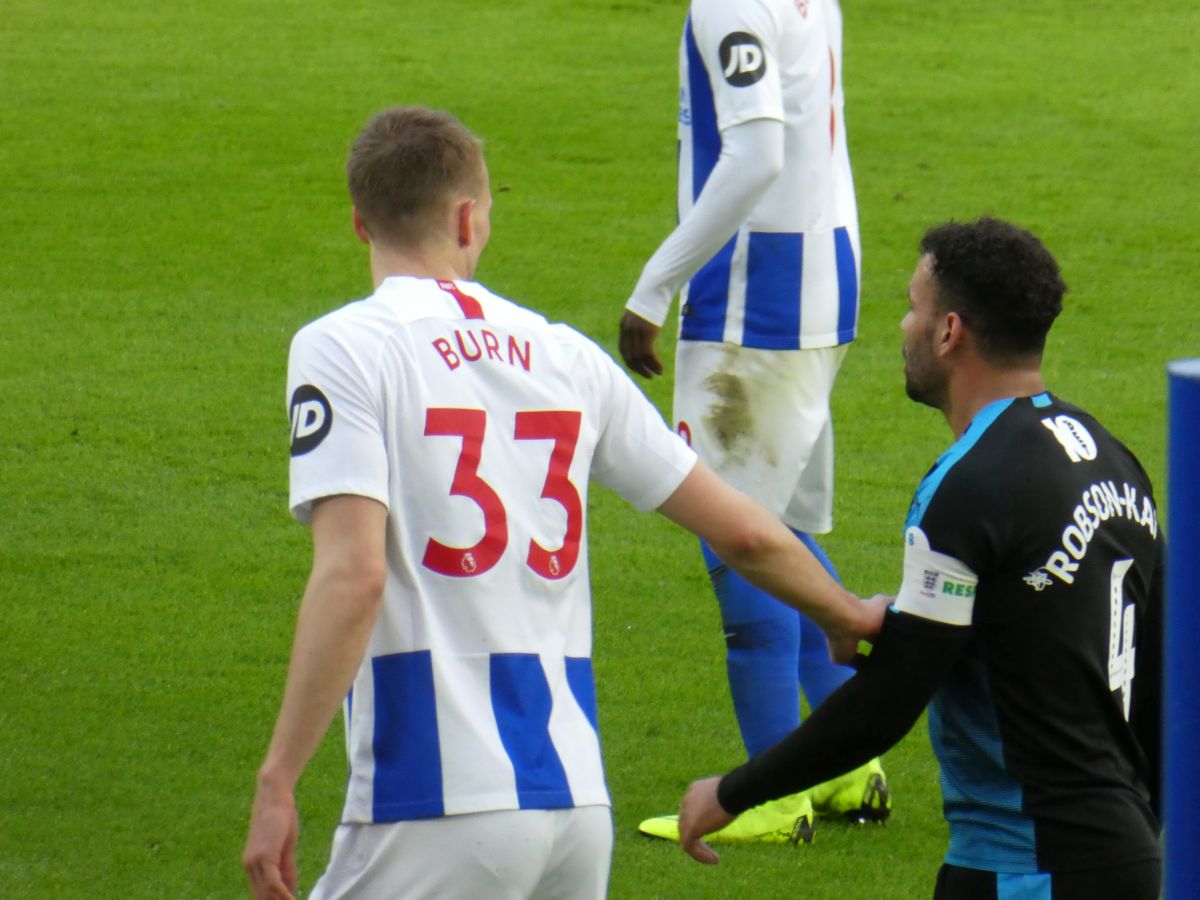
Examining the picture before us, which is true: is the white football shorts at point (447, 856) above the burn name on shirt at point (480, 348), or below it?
below

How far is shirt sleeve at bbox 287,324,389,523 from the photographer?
2.46m

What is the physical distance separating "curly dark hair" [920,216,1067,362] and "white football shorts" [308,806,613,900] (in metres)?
0.94

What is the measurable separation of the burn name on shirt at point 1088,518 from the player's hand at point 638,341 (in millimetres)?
1789

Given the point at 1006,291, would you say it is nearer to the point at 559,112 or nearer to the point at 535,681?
the point at 535,681

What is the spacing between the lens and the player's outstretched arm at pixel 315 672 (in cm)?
239

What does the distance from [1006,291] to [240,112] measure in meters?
10.9

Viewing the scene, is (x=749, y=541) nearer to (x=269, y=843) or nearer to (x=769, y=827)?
(x=269, y=843)

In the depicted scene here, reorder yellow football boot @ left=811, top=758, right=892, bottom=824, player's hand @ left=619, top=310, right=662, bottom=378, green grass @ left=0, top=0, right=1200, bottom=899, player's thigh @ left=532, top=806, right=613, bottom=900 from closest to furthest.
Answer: player's thigh @ left=532, top=806, right=613, bottom=900 → player's hand @ left=619, top=310, right=662, bottom=378 → yellow football boot @ left=811, top=758, right=892, bottom=824 → green grass @ left=0, top=0, right=1200, bottom=899

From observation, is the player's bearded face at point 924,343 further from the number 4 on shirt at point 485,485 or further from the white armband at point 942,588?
the number 4 on shirt at point 485,485

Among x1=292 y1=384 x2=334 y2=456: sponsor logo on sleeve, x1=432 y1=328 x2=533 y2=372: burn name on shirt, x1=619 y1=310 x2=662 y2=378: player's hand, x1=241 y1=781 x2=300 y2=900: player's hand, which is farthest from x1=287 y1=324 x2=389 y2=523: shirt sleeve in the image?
x1=619 y1=310 x2=662 y2=378: player's hand

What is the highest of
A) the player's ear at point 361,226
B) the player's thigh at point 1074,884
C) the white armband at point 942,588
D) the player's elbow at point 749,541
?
the player's ear at point 361,226

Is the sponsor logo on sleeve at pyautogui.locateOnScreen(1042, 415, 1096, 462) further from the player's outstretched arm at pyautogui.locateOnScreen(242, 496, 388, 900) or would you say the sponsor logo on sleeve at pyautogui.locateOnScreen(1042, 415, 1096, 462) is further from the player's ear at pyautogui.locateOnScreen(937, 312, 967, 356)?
the player's outstretched arm at pyautogui.locateOnScreen(242, 496, 388, 900)

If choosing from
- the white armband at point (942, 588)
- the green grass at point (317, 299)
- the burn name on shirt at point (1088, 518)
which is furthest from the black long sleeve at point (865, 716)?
the green grass at point (317, 299)

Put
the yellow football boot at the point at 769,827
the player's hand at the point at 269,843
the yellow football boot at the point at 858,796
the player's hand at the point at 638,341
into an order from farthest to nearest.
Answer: the yellow football boot at the point at 858,796 < the yellow football boot at the point at 769,827 < the player's hand at the point at 638,341 < the player's hand at the point at 269,843
